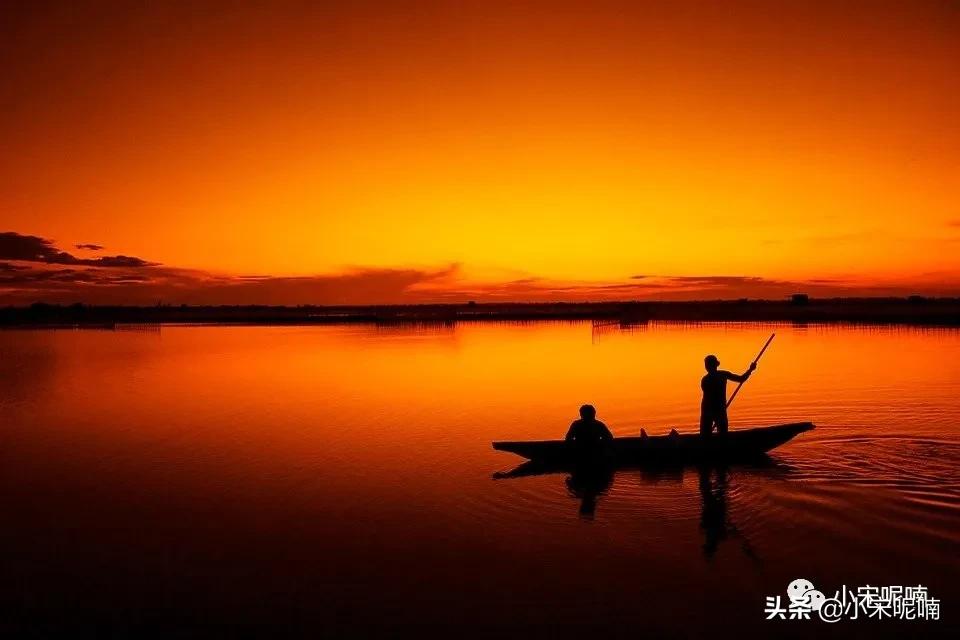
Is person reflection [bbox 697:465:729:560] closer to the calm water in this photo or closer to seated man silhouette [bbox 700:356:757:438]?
the calm water

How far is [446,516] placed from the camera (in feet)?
34.6

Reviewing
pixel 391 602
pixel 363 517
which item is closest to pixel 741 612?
pixel 391 602

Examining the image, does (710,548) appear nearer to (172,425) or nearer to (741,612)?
(741,612)

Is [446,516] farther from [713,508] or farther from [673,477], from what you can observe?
[673,477]

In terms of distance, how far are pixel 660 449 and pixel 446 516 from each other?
472 centimetres

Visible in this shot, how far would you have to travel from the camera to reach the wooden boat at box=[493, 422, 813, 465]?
1279 centimetres

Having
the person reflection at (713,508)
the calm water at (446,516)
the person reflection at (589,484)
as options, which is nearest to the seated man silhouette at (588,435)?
the person reflection at (589,484)

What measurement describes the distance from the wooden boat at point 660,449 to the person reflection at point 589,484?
0.19m

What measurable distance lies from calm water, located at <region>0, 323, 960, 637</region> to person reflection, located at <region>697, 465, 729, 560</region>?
4 centimetres

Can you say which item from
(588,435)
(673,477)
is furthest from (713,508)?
(588,435)

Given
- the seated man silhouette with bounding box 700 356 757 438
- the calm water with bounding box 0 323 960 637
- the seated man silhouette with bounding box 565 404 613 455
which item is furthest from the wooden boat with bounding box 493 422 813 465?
the calm water with bounding box 0 323 960 637

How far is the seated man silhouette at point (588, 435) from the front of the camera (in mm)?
12633

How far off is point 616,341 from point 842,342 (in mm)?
13938

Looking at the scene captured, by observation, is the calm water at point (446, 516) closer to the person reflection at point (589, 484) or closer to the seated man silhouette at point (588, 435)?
the person reflection at point (589, 484)
